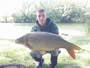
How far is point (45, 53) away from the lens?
6.89ft

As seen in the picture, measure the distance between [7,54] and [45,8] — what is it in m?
0.73

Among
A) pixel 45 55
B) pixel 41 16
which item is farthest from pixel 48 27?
pixel 45 55

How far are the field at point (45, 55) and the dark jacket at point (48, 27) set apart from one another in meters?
0.05

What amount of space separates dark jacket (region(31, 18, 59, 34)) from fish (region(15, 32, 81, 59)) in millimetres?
39

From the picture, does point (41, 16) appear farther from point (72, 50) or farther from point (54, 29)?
point (72, 50)

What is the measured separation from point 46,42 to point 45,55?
17 cm

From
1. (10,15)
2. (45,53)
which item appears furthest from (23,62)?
(10,15)

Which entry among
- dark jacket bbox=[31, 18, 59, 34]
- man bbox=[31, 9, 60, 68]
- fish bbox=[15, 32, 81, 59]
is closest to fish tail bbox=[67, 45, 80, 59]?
fish bbox=[15, 32, 81, 59]

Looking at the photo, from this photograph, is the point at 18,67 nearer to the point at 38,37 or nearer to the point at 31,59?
the point at 31,59

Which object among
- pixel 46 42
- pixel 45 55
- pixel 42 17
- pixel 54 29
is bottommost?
pixel 45 55

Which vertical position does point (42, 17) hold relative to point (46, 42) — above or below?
above

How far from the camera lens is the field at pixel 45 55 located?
6.90 feet

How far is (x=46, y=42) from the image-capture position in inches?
81.2

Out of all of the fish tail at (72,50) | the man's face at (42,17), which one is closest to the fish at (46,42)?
the fish tail at (72,50)
